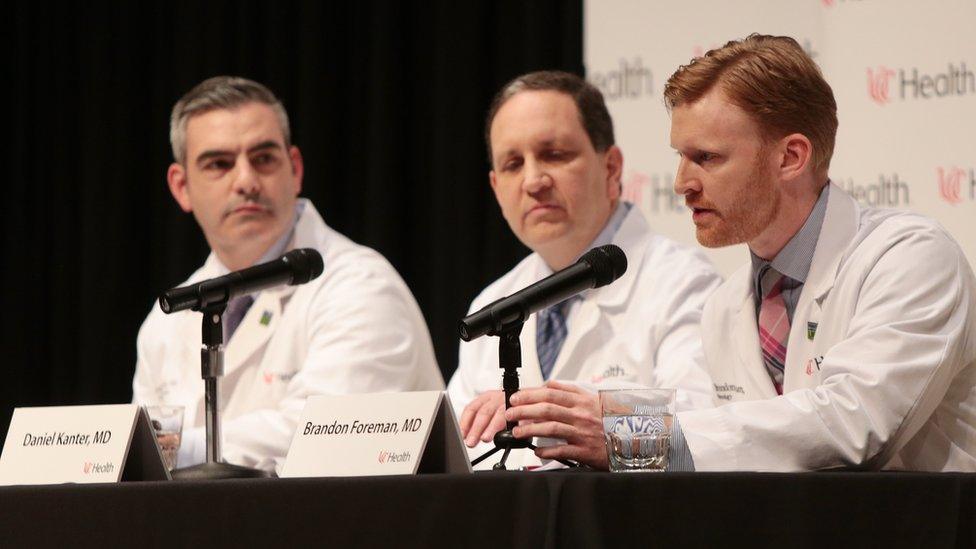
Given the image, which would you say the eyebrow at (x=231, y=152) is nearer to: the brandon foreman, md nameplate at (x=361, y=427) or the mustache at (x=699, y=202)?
the mustache at (x=699, y=202)

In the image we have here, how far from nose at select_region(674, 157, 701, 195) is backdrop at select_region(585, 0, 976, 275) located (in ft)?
3.80

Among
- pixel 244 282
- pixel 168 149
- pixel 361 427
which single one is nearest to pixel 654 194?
pixel 244 282

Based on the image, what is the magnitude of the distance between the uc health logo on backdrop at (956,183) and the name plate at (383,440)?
197cm

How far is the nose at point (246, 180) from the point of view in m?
4.13

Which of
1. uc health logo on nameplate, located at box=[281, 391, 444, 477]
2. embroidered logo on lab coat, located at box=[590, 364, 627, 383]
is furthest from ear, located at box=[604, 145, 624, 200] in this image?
uc health logo on nameplate, located at box=[281, 391, 444, 477]

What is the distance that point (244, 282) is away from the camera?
2.73 meters

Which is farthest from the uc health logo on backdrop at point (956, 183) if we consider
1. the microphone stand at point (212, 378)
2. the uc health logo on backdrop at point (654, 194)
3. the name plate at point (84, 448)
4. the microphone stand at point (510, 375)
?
the name plate at point (84, 448)

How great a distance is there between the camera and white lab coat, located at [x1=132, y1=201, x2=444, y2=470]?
373cm

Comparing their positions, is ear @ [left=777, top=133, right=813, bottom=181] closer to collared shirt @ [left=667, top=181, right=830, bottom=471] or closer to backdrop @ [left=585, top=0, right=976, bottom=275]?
collared shirt @ [left=667, top=181, right=830, bottom=471]

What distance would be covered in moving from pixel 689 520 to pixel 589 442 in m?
0.45

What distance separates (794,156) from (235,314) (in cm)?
202

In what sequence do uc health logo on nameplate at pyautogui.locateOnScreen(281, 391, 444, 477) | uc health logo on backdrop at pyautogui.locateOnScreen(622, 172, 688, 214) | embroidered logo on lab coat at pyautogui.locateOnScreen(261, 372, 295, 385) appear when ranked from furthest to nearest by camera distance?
uc health logo on backdrop at pyautogui.locateOnScreen(622, 172, 688, 214) < embroidered logo on lab coat at pyautogui.locateOnScreen(261, 372, 295, 385) < uc health logo on nameplate at pyautogui.locateOnScreen(281, 391, 444, 477)

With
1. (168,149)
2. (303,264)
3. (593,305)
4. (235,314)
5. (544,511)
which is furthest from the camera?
(168,149)

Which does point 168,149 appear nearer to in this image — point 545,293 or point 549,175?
point 549,175
